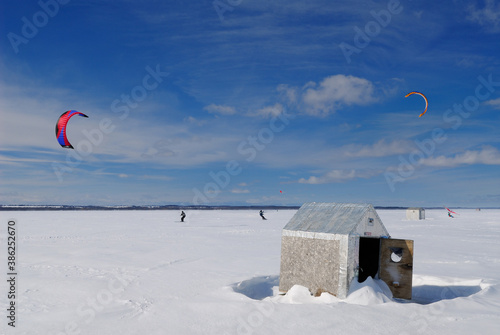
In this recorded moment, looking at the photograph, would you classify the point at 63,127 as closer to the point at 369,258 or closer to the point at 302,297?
the point at 302,297

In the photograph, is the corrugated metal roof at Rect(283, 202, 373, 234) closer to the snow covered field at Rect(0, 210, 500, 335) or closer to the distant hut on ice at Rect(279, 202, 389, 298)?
the distant hut on ice at Rect(279, 202, 389, 298)

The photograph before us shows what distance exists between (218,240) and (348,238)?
1627cm

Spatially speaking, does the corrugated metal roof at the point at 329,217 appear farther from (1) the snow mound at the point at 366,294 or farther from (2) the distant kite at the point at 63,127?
(2) the distant kite at the point at 63,127

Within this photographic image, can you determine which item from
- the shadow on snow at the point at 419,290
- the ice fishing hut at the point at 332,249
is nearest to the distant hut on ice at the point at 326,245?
the ice fishing hut at the point at 332,249

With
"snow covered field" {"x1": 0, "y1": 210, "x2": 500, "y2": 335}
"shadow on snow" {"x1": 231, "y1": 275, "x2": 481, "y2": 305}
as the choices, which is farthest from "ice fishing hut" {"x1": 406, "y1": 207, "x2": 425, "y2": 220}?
Result: "shadow on snow" {"x1": 231, "y1": 275, "x2": 481, "y2": 305}

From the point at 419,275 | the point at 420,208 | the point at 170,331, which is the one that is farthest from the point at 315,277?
the point at 420,208

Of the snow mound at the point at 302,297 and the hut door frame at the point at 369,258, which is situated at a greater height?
the hut door frame at the point at 369,258

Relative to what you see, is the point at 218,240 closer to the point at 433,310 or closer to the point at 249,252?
the point at 249,252

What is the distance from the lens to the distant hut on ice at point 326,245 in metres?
10.1

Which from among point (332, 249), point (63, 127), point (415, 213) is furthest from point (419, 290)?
point (415, 213)

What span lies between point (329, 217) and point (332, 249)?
122 centimetres

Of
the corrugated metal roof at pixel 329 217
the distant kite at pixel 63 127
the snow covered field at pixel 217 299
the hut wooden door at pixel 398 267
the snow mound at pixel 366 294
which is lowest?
the snow covered field at pixel 217 299

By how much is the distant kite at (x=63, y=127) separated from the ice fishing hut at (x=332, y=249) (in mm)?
10697

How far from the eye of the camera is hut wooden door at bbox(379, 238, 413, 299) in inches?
439
